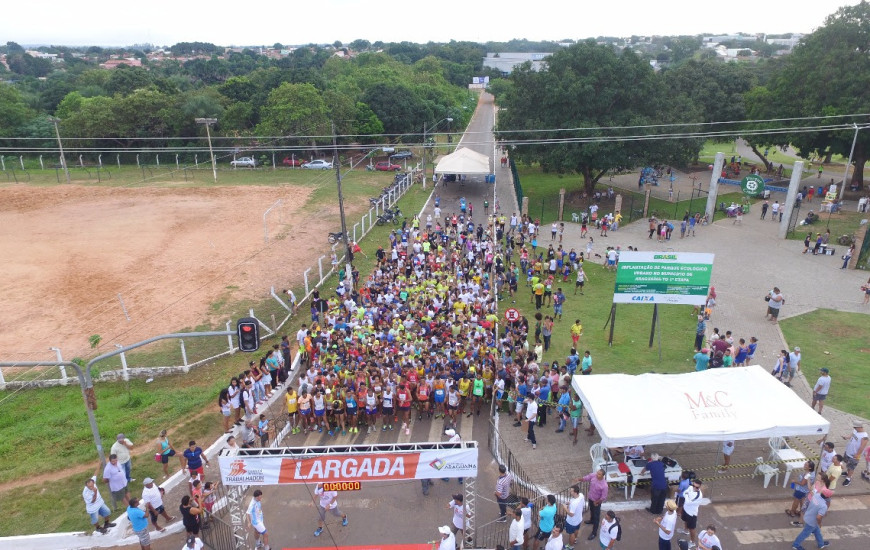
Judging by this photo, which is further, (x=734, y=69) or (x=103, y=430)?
(x=734, y=69)

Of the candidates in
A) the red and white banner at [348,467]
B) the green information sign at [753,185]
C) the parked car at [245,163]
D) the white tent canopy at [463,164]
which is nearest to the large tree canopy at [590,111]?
the white tent canopy at [463,164]

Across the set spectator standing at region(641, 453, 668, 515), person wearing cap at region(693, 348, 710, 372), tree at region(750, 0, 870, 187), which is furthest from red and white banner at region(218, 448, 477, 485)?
tree at region(750, 0, 870, 187)

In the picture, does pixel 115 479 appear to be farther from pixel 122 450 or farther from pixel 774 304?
pixel 774 304

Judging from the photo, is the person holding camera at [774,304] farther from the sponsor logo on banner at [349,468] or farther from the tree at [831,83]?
the tree at [831,83]

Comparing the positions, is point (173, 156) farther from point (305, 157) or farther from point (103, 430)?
point (103, 430)

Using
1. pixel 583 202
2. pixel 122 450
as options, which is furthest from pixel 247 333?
pixel 583 202

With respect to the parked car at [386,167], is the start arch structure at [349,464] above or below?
above

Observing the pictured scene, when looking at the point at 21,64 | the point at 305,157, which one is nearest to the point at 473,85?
the point at 305,157
